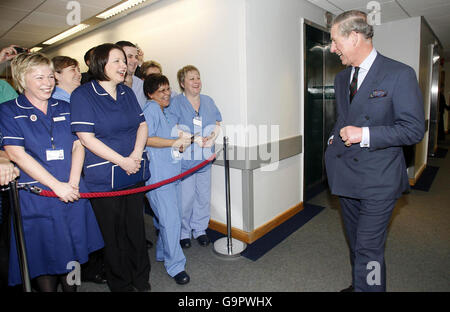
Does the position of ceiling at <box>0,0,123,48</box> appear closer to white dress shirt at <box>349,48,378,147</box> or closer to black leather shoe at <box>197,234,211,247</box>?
black leather shoe at <box>197,234,211,247</box>

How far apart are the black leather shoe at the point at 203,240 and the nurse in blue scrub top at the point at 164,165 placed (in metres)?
0.56

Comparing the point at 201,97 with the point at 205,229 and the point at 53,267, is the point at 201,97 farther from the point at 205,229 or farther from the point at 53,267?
the point at 53,267

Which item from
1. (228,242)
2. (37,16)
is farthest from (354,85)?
(37,16)

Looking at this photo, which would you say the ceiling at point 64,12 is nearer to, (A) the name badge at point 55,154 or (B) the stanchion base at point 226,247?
(A) the name badge at point 55,154

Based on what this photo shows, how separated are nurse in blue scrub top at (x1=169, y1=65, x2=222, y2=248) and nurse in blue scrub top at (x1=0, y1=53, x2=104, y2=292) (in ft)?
3.49

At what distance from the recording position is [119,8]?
3.96 meters

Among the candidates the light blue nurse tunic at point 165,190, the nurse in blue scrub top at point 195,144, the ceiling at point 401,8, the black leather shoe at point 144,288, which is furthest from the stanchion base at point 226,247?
the ceiling at point 401,8

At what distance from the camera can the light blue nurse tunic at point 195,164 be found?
2.75 meters

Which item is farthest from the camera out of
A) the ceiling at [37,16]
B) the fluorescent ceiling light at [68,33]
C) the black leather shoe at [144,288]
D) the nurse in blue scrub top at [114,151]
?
the fluorescent ceiling light at [68,33]

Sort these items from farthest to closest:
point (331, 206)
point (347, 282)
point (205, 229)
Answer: point (331, 206), point (205, 229), point (347, 282)

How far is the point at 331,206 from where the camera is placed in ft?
12.8

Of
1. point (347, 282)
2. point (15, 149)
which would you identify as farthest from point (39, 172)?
point (347, 282)
